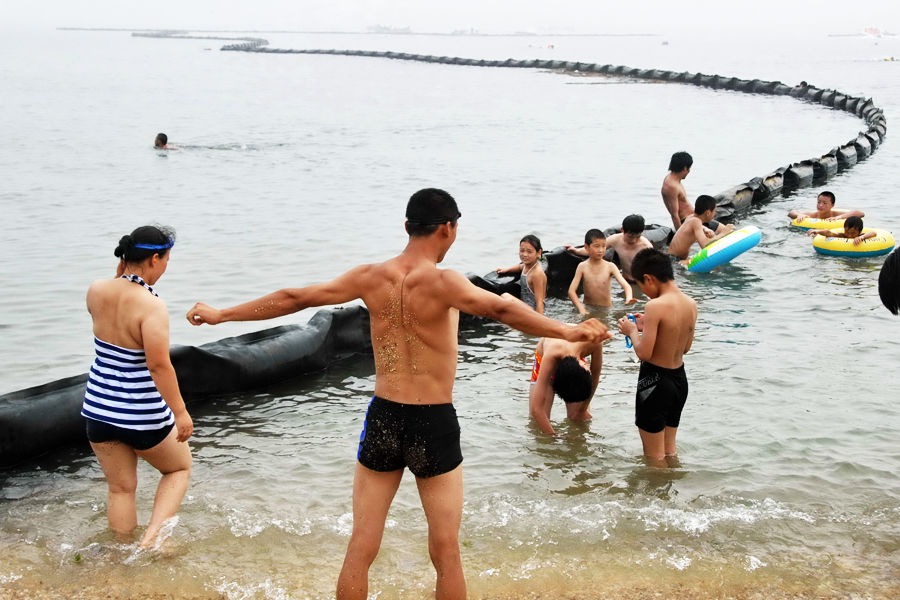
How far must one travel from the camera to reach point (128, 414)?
15.8 ft

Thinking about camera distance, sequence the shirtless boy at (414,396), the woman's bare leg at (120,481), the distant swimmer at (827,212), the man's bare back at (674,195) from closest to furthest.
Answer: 1. the shirtless boy at (414,396)
2. the woman's bare leg at (120,481)
3. the man's bare back at (674,195)
4. the distant swimmer at (827,212)

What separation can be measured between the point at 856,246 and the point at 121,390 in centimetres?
1115

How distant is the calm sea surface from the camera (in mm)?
5242

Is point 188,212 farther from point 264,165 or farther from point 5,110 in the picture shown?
point 5,110

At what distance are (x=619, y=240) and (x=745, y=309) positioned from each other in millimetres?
1772

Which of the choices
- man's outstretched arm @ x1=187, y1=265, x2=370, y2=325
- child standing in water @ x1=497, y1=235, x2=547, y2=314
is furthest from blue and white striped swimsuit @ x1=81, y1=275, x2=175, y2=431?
child standing in water @ x1=497, y1=235, x2=547, y2=314

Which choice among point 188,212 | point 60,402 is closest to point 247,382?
point 60,402

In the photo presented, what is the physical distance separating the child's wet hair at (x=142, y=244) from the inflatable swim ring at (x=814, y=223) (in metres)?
12.3

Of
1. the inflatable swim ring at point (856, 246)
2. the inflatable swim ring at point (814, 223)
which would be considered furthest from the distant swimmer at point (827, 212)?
the inflatable swim ring at point (856, 246)

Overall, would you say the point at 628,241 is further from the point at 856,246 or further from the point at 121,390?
the point at 121,390

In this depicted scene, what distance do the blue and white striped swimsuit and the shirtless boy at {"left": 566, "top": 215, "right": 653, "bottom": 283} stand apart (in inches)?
268

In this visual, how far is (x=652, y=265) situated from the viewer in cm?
582

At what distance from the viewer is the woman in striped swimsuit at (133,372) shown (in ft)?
15.3

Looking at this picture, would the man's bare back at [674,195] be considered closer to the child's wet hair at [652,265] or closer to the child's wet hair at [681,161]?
the child's wet hair at [681,161]
